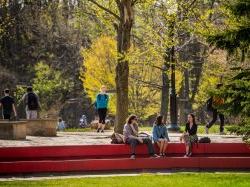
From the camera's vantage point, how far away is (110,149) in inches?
733

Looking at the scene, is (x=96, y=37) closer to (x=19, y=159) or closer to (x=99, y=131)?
(x=99, y=131)

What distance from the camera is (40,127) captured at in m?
22.8

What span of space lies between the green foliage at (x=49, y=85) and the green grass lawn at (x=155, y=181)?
35278 millimetres

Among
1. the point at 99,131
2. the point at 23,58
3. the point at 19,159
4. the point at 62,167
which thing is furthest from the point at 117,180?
the point at 23,58

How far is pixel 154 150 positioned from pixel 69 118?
139ft

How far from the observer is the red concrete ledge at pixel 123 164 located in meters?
Answer: 17.5

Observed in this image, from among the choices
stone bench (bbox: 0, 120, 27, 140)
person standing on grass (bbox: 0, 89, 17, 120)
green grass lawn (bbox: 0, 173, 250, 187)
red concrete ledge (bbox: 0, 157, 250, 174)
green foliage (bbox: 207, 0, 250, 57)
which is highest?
green foliage (bbox: 207, 0, 250, 57)

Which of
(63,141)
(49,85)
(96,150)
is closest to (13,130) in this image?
(63,141)

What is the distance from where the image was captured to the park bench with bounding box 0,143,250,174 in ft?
58.1

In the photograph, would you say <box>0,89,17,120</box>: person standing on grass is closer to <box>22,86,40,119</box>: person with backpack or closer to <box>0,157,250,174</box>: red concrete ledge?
<box>22,86,40,119</box>: person with backpack

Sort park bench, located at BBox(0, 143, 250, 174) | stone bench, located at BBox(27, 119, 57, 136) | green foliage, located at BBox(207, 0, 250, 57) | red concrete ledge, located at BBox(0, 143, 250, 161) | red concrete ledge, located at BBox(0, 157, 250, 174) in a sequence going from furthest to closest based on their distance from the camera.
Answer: stone bench, located at BBox(27, 119, 57, 136), red concrete ledge, located at BBox(0, 143, 250, 161), park bench, located at BBox(0, 143, 250, 174), red concrete ledge, located at BBox(0, 157, 250, 174), green foliage, located at BBox(207, 0, 250, 57)

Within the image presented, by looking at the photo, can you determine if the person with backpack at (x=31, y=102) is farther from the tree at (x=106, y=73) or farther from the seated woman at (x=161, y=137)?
the tree at (x=106, y=73)

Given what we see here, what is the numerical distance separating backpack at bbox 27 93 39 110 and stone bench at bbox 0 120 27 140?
7.02ft

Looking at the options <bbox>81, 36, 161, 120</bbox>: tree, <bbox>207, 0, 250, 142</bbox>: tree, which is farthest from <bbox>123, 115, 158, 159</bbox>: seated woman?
<bbox>81, 36, 161, 120</bbox>: tree
